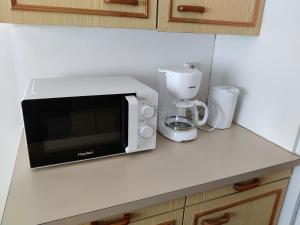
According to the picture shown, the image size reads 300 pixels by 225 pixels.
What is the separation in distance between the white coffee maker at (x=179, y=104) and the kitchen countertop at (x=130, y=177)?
5 cm

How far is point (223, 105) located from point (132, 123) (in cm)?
56

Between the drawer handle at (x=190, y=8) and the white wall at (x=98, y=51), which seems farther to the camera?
the white wall at (x=98, y=51)

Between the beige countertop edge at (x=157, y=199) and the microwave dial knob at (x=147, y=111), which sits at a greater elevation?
the microwave dial knob at (x=147, y=111)

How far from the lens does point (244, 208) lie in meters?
0.99

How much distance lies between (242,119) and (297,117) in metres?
0.31

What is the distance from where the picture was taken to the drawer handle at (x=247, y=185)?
3.00 feet

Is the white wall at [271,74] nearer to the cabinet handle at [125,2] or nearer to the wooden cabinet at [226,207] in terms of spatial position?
the wooden cabinet at [226,207]

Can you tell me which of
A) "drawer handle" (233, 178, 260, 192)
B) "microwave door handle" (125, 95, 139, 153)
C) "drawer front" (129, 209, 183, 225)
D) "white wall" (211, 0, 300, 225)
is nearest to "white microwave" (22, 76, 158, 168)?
"microwave door handle" (125, 95, 139, 153)

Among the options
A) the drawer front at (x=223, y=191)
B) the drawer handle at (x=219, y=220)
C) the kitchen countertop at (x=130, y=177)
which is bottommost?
the drawer handle at (x=219, y=220)

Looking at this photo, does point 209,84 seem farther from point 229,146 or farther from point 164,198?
point 164,198

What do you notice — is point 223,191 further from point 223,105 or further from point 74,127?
point 74,127

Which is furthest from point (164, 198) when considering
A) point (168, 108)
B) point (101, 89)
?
point (168, 108)

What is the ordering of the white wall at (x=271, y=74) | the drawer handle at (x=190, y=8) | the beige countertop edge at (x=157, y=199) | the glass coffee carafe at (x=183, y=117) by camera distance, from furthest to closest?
1. the glass coffee carafe at (x=183, y=117)
2. the white wall at (x=271, y=74)
3. the drawer handle at (x=190, y=8)
4. the beige countertop edge at (x=157, y=199)

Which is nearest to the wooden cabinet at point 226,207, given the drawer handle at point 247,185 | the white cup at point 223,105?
the drawer handle at point 247,185
